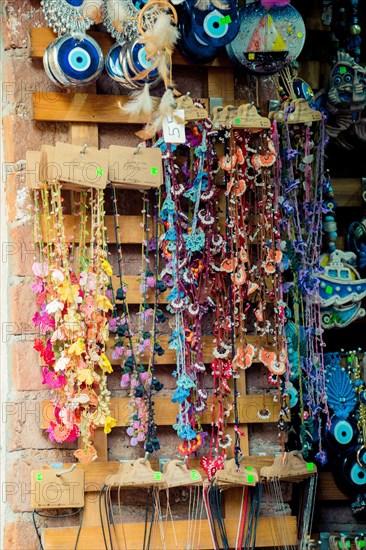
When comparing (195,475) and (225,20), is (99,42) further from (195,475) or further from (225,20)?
(195,475)

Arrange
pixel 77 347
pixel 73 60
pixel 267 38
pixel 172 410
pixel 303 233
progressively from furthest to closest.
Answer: pixel 303 233
pixel 267 38
pixel 172 410
pixel 73 60
pixel 77 347

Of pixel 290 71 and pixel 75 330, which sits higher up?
pixel 290 71

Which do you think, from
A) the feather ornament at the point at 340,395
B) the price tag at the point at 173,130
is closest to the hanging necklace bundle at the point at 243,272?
the price tag at the point at 173,130

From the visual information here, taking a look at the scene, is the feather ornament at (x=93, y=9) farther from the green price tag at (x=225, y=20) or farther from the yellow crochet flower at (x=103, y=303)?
the yellow crochet flower at (x=103, y=303)

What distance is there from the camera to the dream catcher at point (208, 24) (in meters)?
3.23

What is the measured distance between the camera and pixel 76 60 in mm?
3160

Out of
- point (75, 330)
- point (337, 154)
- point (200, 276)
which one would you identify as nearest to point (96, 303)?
point (75, 330)

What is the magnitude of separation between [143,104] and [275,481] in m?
1.12

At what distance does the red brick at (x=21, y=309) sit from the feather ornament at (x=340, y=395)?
1088 millimetres

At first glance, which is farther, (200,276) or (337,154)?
(337,154)

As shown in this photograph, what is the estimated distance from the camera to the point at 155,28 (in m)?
3.12

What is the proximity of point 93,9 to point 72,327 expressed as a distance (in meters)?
0.88

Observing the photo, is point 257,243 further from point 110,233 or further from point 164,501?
point 164,501

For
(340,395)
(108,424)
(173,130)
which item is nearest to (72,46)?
(173,130)
